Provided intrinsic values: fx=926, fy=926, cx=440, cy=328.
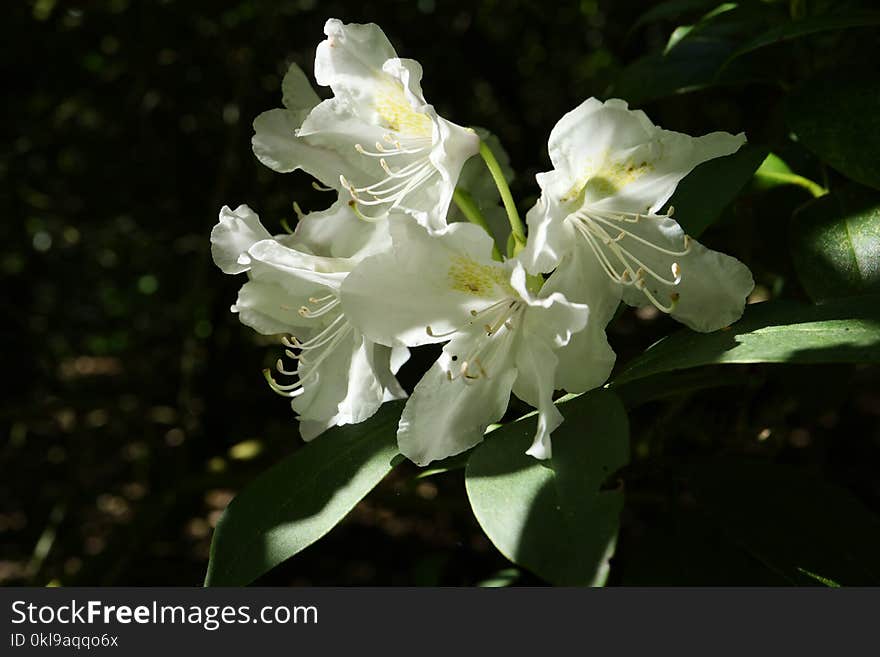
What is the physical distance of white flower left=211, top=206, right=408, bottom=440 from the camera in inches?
38.2

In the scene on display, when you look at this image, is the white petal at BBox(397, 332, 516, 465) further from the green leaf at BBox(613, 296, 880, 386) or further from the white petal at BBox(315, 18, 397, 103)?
the white petal at BBox(315, 18, 397, 103)

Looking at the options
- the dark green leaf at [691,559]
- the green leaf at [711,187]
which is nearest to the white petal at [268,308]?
Answer: the green leaf at [711,187]

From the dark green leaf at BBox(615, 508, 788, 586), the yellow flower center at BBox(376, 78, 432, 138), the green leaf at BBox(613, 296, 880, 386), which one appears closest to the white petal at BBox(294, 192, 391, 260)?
the yellow flower center at BBox(376, 78, 432, 138)

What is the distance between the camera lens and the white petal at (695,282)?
95 centimetres

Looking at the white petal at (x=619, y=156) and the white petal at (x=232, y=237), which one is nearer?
the white petal at (x=619, y=156)

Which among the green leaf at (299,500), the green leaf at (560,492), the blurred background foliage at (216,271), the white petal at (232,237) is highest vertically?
the white petal at (232,237)

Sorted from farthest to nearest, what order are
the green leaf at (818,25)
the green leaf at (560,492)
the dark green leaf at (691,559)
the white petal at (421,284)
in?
the dark green leaf at (691,559) → the green leaf at (818,25) → the white petal at (421,284) → the green leaf at (560,492)

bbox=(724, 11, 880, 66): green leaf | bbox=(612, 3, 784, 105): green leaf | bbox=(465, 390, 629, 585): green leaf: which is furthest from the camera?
bbox=(612, 3, 784, 105): green leaf

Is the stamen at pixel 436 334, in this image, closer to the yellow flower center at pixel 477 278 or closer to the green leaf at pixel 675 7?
the yellow flower center at pixel 477 278

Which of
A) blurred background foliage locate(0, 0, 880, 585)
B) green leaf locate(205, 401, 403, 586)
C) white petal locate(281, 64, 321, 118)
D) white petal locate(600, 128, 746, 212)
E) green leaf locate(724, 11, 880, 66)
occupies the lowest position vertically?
blurred background foliage locate(0, 0, 880, 585)

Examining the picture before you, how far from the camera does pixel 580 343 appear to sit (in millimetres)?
903

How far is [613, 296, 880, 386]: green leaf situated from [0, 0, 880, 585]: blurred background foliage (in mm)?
321

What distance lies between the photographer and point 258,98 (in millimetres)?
2230

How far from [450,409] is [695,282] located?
291 millimetres
